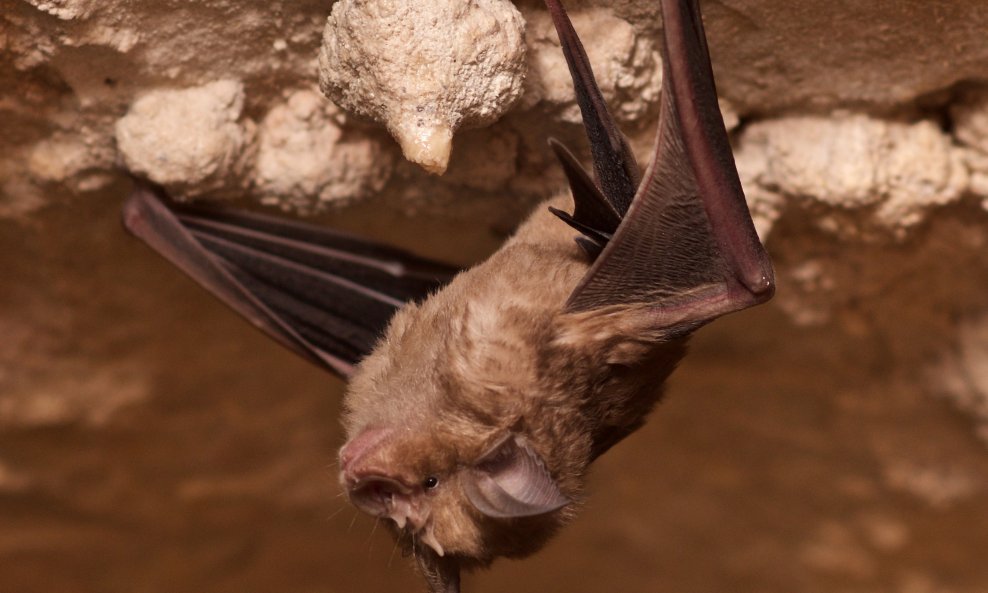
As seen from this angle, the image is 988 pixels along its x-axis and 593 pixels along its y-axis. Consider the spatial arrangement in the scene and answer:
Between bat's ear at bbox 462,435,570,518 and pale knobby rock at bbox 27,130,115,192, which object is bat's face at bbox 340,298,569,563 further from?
pale knobby rock at bbox 27,130,115,192

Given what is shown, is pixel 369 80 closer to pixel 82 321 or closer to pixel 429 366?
pixel 429 366

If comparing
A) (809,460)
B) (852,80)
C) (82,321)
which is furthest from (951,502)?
(82,321)

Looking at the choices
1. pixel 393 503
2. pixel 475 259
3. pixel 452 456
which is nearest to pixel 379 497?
pixel 393 503

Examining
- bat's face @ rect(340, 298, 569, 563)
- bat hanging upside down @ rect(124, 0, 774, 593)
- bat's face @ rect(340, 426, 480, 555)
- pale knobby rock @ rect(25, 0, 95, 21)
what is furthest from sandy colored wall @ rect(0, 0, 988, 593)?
bat's face @ rect(340, 426, 480, 555)

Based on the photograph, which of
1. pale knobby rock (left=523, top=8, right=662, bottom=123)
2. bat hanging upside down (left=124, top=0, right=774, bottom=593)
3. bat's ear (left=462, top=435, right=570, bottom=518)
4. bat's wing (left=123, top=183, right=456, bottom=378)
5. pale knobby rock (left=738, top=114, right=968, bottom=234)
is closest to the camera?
bat's ear (left=462, top=435, right=570, bottom=518)

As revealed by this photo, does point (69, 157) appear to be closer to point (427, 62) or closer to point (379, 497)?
point (427, 62)

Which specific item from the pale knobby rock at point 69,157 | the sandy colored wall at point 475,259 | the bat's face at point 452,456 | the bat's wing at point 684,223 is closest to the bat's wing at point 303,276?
the sandy colored wall at point 475,259

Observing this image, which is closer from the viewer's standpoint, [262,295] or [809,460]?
[262,295]
